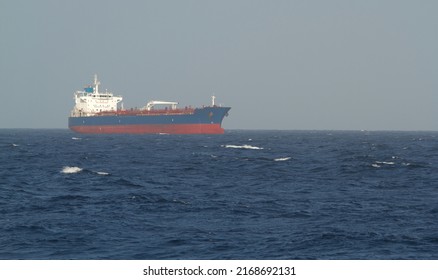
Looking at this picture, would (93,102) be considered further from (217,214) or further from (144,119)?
(217,214)

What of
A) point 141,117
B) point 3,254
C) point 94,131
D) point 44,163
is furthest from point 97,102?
point 3,254

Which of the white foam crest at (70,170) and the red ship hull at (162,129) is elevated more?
the red ship hull at (162,129)

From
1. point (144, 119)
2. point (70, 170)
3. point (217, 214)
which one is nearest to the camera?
point (217, 214)

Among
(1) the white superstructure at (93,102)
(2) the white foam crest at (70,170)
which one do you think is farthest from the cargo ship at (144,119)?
→ (2) the white foam crest at (70,170)

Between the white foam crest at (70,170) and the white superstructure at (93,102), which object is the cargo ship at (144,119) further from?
the white foam crest at (70,170)

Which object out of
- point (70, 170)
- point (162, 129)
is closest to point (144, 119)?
point (162, 129)

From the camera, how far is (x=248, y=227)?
23.3 meters

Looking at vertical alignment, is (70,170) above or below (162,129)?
below

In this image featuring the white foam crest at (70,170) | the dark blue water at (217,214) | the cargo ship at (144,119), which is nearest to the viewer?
the dark blue water at (217,214)

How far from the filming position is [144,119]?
5930 inches

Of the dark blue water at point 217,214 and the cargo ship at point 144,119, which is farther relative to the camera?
the cargo ship at point 144,119

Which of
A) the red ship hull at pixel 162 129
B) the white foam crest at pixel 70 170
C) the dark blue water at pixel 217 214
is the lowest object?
the dark blue water at pixel 217 214

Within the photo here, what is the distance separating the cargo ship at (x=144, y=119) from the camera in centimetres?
14550

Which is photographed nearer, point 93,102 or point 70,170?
point 70,170
